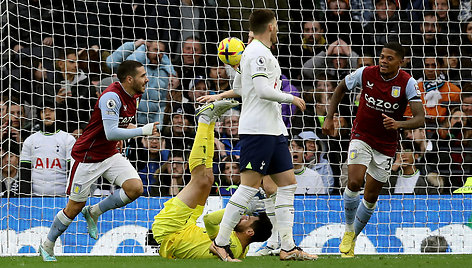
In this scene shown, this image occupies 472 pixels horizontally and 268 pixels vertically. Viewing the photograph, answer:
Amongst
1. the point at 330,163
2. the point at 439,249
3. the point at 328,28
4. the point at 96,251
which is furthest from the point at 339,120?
the point at 96,251

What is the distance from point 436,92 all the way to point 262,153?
5.75m

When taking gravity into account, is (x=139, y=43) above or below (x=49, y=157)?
above

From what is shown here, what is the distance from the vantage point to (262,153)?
611 centimetres

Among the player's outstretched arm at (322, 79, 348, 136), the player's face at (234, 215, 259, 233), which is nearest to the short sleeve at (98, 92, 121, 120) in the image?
the player's face at (234, 215, 259, 233)

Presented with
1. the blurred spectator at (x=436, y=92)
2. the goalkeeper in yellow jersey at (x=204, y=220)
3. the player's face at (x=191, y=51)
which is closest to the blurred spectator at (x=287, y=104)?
the player's face at (x=191, y=51)

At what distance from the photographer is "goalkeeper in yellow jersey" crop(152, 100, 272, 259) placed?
6.94m

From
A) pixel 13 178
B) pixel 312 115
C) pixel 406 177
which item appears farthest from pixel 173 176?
pixel 406 177

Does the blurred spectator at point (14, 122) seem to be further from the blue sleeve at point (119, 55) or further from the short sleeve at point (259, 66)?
the short sleeve at point (259, 66)

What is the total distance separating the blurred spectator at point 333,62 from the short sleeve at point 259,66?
5.13m

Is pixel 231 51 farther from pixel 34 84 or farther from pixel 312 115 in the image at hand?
pixel 34 84

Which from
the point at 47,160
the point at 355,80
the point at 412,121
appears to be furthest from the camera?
the point at 47,160

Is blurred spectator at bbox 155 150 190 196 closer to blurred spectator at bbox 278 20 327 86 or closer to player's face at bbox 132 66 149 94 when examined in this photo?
blurred spectator at bbox 278 20 327 86

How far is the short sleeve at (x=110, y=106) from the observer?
702 centimetres

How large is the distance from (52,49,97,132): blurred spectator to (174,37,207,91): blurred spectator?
1298 millimetres
